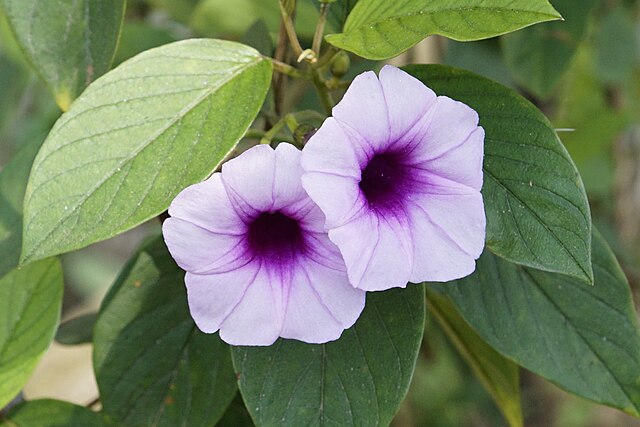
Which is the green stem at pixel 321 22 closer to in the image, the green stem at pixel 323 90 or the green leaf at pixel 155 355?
the green stem at pixel 323 90

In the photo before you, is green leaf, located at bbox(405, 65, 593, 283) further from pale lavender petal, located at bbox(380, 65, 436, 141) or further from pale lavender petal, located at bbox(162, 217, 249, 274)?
pale lavender petal, located at bbox(162, 217, 249, 274)

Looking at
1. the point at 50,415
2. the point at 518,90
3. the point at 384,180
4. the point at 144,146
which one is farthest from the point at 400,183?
the point at 518,90

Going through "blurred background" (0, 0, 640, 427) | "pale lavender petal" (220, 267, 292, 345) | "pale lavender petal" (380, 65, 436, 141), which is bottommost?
"blurred background" (0, 0, 640, 427)

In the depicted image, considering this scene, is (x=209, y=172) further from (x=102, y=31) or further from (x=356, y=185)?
(x=102, y=31)

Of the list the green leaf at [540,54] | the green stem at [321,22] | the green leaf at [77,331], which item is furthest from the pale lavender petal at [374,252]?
the green leaf at [540,54]

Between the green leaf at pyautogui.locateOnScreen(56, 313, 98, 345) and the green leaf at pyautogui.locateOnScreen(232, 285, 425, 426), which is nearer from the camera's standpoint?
the green leaf at pyautogui.locateOnScreen(232, 285, 425, 426)

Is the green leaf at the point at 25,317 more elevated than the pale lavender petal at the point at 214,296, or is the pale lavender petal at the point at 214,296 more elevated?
the pale lavender petal at the point at 214,296

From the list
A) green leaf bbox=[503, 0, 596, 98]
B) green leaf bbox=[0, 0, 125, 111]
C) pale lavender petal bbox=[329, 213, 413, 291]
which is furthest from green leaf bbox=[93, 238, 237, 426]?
green leaf bbox=[503, 0, 596, 98]

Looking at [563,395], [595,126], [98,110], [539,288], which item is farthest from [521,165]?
[563,395]

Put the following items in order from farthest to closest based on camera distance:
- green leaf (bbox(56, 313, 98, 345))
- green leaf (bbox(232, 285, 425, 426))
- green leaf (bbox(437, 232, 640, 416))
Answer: green leaf (bbox(56, 313, 98, 345)), green leaf (bbox(437, 232, 640, 416)), green leaf (bbox(232, 285, 425, 426))
